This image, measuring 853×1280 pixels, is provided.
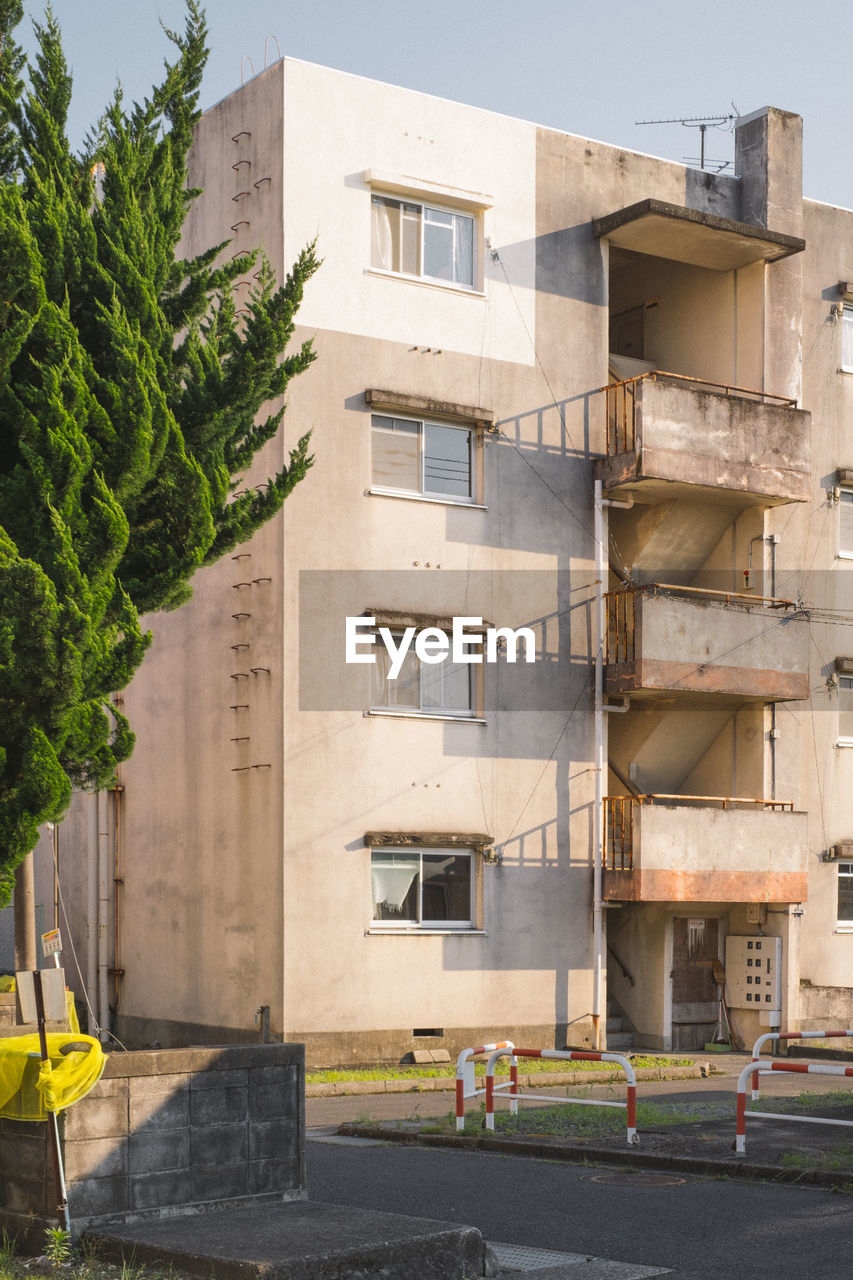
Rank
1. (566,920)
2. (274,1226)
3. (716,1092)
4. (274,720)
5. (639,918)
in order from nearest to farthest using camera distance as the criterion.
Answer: (274,1226) < (716,1092) < (274,720) < (566,920) < (639,918)

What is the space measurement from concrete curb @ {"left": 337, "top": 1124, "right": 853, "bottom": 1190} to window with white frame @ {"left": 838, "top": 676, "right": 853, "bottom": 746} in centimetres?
1436

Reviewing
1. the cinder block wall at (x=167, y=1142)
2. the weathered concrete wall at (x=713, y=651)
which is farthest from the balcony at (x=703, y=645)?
the cinder block wall at (x=167, y=1142)

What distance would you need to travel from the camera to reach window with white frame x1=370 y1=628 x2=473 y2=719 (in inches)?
882

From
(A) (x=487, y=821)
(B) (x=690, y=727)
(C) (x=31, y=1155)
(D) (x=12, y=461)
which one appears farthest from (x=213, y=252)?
(B) (x=690, y=727)

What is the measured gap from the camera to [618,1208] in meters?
10.8

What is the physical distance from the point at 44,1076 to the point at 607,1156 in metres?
6.19

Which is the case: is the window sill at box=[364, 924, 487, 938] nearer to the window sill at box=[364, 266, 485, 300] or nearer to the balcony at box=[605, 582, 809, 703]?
the balcony at box=[605, 582, 809, 703]

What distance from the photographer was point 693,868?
77.9 feet

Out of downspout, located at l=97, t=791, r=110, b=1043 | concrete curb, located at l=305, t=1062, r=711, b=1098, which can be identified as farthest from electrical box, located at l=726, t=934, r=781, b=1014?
downspout, located at l=97, t=791, r=110, b=1043

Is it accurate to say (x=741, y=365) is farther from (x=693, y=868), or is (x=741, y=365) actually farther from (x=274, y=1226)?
(x=274, y=1226)

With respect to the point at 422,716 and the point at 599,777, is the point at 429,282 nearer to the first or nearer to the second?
the point at 422,716

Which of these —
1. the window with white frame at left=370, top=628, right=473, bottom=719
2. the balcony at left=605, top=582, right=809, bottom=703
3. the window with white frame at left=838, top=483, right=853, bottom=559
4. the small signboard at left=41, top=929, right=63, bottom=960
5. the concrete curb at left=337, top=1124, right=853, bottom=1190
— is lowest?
the concrete curb at left=337, top=1124, right=853, bottom=1190

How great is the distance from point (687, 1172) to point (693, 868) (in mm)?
11540

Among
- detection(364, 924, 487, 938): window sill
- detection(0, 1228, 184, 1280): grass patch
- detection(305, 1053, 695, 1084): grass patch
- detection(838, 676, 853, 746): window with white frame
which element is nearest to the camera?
detection(0, 1228, 184, 1280): grass patch
